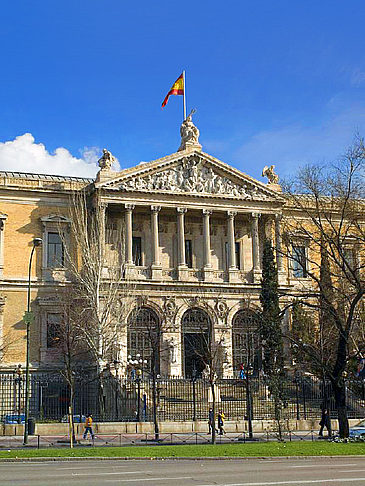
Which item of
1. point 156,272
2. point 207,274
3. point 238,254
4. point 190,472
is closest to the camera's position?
point 190,472

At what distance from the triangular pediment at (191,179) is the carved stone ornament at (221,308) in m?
8.14

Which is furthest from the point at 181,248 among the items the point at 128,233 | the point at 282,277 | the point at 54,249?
the point at 54,249

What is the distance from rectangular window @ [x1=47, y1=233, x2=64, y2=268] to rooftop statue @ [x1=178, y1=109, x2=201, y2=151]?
12.0m

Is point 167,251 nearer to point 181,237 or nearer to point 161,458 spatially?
point 181,237

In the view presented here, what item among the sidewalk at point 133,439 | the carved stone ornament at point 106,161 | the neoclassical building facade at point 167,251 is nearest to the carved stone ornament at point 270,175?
the neoclassical building facade at point 167,251

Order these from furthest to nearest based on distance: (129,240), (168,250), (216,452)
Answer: (168,250) → (129,240) → (216,452)

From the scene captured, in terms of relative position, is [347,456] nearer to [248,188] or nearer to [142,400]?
[142,400]

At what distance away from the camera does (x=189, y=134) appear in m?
61.7

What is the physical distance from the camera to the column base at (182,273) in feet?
195

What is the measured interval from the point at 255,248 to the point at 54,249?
15451mm

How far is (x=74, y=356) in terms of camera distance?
5250 centimetres

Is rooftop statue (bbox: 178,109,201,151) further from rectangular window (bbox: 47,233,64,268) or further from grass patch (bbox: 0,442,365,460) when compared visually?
grass patch (bbox: 0,442,365,460)

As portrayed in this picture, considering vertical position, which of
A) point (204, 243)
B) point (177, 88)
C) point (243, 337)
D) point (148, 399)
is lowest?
point (148, 399)

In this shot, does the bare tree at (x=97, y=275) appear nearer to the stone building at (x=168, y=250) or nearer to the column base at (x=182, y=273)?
the stone building at (x=168, y=250)
